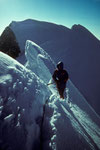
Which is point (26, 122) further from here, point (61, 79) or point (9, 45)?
point (9, 45)

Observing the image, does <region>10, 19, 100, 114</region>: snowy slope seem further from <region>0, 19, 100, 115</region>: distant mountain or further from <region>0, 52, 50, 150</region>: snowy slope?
<region>0, 52, 50, 150</region>: snowy slope

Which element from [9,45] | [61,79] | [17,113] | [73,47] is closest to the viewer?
[17,113]

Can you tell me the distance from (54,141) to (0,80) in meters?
1.84

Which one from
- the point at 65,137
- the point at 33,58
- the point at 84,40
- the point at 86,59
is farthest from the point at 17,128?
the point at 84,40

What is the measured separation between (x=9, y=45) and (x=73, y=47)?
52.1 ft

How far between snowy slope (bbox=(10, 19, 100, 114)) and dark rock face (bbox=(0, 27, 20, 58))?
4104 millimetres

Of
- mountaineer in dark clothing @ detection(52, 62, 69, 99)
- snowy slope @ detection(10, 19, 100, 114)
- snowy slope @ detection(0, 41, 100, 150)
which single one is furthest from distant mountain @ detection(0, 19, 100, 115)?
snowy slope @ detection(0, 41, 100, 150)

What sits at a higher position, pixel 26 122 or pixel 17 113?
pixel 17 113

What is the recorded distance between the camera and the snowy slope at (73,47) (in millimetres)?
21422

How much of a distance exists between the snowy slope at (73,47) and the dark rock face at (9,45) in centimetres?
410

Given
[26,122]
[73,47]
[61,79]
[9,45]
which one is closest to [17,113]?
[26,122]

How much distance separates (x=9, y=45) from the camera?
49.0 ft

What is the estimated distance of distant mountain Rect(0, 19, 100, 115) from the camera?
21359 mm

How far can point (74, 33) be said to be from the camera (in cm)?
2734
